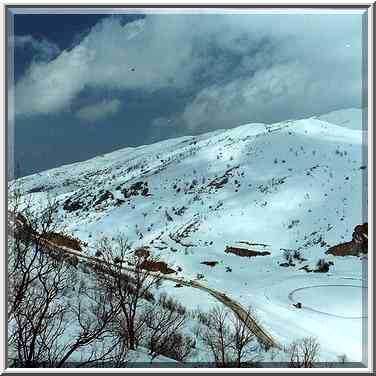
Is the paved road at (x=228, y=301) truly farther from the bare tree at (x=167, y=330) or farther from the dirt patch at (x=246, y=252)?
the dirt patch at (x=246, y=252)

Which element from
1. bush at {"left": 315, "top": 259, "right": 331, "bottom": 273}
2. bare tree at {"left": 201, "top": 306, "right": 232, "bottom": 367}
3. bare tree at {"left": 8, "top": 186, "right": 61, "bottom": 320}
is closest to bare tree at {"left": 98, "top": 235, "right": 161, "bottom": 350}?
bare tree at {"left": 201, "top": 306, "right": 232, "bottom": 367}

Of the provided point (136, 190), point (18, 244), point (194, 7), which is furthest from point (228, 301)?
point (136, 190)

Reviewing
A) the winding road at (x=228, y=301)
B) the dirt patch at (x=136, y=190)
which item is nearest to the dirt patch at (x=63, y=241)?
the winding road at (x=228, y=301)

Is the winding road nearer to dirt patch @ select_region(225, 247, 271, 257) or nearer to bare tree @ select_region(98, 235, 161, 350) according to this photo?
bare tree @ select_region(98, 235, 161, 350)

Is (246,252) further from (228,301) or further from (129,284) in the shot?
(129,284)

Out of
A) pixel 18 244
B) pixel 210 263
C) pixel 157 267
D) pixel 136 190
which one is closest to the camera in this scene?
pixel 18 244

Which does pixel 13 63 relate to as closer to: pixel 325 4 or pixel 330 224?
pixel 325 4
